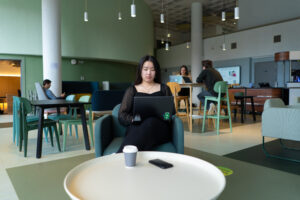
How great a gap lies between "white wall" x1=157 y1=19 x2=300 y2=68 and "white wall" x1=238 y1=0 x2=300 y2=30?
0.49 metres

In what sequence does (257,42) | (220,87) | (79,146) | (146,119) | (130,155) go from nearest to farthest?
(130,155), (146,119), (79,146), (220,87), (257,42)

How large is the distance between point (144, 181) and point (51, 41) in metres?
7.27

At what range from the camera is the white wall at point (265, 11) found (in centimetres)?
854

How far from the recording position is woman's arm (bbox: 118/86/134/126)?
2.23 meters

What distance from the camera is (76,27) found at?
30.3 ft

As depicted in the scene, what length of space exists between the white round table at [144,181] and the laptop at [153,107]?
0.67 metres

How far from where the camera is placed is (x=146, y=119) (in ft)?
6.79

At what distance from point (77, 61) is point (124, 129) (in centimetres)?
847

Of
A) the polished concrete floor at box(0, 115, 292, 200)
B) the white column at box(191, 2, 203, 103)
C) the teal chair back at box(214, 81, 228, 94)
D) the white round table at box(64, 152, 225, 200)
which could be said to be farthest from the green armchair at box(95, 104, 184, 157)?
the white column at box(191, 2, 203, 103)

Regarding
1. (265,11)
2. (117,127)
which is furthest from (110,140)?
(265,11)

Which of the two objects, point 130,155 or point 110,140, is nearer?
point 130,155

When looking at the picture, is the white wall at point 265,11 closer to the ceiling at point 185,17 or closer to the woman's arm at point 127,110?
the ceiling at point 185,17

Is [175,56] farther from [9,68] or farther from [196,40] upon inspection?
[9,68]

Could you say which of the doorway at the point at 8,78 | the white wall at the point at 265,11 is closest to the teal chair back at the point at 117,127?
the white wall at the point at 265,11
